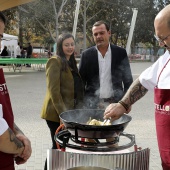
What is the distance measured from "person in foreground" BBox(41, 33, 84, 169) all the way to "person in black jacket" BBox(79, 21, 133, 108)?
242mm

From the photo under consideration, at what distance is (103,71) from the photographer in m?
3.68

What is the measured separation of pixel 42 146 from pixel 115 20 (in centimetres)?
3502

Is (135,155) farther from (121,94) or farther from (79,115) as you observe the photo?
(121,94)

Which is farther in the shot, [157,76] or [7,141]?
[157,76]

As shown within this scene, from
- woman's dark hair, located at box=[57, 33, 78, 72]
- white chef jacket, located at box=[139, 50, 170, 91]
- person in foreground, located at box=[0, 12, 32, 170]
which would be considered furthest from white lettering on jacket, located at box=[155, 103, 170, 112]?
woman's dark hair, located at box=[57, 33, 78, 72]

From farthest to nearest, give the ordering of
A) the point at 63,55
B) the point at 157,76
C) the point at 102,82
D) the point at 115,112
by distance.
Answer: the point at 102,82 → the point at 63,55 → the point at 115,112 → the point at 157,76

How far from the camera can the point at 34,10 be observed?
31.2 metres

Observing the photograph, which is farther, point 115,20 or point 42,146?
point 115,20

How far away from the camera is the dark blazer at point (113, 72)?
369 centimetres

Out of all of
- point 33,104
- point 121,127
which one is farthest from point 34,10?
point 121,127

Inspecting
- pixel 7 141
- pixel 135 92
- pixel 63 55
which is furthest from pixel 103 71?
pixel 7 141

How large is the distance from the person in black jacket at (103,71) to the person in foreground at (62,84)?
0.79 feet

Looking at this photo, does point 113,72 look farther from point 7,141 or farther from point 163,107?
point 7,141

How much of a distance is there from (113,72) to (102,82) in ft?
0.62
